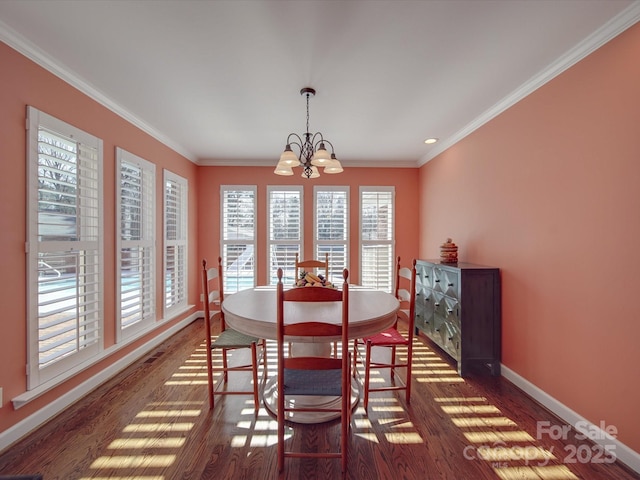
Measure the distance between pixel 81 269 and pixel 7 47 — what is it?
1.53 metres

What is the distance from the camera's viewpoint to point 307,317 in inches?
68.2

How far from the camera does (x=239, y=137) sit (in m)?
3.48

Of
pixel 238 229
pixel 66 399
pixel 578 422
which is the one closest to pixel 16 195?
pixel 66 399

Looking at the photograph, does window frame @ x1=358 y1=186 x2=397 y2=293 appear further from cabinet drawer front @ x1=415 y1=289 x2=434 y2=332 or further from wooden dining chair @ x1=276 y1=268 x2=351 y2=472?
wooden dining chair @ x1=276 y1=268 x2=351 y2=472

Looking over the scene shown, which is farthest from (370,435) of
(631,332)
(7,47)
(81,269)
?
(7,47)

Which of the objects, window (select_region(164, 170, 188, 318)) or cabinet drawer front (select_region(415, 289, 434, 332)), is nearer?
cabinet drawer front (select_region(415, 289, 434, 332))

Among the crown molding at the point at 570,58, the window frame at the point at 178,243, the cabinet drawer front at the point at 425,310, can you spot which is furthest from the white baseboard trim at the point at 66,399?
the crown molding at the point at 570,58

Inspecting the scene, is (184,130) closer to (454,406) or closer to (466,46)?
(466,46)

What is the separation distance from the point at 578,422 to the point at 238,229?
14.0 feet

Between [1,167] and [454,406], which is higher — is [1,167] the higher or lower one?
the higher one

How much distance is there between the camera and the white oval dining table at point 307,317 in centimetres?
163

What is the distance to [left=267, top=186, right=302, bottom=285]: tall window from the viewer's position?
448 cm

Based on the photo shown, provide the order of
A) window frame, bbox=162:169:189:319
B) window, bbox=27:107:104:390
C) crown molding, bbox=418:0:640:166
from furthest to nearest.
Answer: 1. window frame, bbox=162:169:189:319
2. window, bbox=27:107:104:390
3. crown molding, bbox=418:0:640:166

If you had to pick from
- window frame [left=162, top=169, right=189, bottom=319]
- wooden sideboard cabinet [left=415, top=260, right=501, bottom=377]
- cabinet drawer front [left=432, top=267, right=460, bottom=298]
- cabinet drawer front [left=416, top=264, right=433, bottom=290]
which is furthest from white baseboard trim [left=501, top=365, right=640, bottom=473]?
window frame [left=162, top=169, right=189, bottom=319]
